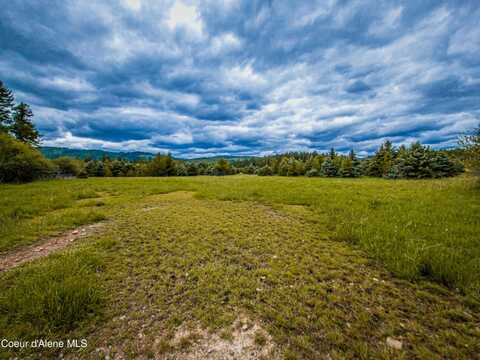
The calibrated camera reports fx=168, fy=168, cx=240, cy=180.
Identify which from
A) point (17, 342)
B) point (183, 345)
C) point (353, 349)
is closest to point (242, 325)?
point (183, 345)

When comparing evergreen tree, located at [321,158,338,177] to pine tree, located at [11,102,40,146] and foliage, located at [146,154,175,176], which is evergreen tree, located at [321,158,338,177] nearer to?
foliage, located at [146,154,175,176]

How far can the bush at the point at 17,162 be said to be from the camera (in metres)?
21.0

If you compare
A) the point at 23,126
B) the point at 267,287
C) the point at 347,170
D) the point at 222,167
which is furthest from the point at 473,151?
the point at 222,167

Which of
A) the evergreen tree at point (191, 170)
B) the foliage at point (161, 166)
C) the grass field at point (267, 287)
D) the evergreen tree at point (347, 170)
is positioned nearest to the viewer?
the grass field at point (267, 287)

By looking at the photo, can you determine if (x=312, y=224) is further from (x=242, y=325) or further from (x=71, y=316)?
(x=71, y=316)

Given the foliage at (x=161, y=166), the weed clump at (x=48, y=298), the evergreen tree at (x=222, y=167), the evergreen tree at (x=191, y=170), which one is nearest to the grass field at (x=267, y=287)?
the weed clump at (x=48, y=298)

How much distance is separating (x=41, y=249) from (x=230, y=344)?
621cm

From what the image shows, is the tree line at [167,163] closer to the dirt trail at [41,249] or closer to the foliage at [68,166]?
the foliage at [68,166]

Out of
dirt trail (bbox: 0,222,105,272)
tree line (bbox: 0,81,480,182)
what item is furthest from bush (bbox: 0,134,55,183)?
dirt trail (bbox: 0,222,105,272)

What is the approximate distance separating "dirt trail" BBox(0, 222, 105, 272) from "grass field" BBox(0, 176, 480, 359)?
0.48 m

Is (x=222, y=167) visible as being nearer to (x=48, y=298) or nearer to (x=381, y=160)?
(x=381, y=160)

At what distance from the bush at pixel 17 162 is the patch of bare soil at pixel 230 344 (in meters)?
33.4

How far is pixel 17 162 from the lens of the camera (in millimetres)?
21297

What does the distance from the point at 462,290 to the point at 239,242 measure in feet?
15.3
